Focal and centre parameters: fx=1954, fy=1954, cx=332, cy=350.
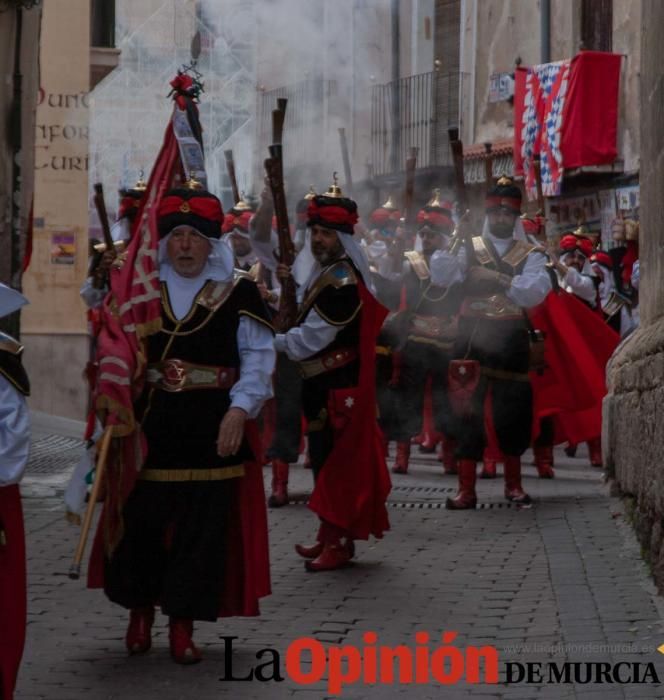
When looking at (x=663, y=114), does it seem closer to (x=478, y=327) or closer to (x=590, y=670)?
(x=478, y=327)

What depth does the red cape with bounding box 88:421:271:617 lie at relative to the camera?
7.54 metres

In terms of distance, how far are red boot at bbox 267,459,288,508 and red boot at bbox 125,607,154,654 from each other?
4.83 meters

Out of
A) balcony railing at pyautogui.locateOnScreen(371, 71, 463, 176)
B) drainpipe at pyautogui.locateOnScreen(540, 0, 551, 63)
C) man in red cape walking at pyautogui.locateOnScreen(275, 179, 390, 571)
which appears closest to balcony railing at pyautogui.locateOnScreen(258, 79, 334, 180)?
balcony railing at pyautogui.locateOnScreen(371, 71, 463, 176)

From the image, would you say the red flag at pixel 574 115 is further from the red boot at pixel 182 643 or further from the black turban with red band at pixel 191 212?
the red boot at pixel 182 643

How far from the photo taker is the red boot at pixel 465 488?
1224cm

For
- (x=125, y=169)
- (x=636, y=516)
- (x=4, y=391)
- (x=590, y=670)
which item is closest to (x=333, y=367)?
(x=636, y=516)

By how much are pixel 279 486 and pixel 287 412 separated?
671 millimetres

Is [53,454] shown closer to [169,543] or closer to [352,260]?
[352,260]

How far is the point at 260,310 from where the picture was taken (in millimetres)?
7723

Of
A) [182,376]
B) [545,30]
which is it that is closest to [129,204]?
[182,376]

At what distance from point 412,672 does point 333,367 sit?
2.96 meters

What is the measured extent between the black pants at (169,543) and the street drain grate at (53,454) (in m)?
6.63

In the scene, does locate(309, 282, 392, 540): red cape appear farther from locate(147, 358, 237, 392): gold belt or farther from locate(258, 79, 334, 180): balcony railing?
locate(258, 79, 334, 180): balcony railing

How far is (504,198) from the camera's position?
41.6 feet
